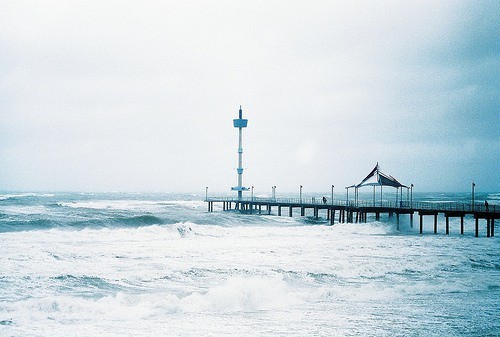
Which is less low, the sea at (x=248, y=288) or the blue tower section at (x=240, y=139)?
the blue tower section at (x=240, y=139)

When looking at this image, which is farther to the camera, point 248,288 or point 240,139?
point 240,139

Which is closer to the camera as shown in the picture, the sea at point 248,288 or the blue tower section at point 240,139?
the sea at point 248,288

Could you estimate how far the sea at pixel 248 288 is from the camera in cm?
1388

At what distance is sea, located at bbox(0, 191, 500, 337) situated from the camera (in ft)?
45.5

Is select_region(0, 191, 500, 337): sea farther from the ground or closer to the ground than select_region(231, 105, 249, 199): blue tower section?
closer to the ground

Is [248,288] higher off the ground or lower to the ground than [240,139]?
lower

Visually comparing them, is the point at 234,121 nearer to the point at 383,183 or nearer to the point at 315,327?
the point at 383,183

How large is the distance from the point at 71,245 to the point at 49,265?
893 centimetres

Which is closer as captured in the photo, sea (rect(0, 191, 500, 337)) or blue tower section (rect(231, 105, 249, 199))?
sea (rect(0, 191, 500, 337))

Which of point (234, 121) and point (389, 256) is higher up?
point (234, 121)

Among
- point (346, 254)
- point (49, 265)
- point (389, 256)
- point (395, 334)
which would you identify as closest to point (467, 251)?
point (389, 256)

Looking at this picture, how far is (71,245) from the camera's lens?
105 ft

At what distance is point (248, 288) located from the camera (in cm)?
1856

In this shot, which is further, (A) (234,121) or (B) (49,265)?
(A) (234,121)
